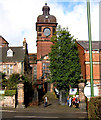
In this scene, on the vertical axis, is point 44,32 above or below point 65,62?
above

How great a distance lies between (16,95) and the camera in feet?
74.4

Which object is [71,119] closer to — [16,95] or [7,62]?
[16,95]

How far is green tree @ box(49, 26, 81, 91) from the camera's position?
27844 millimetres

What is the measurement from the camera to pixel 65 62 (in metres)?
28.5

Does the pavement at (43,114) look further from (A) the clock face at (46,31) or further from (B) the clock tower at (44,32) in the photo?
(A) the clock face at (46,31)

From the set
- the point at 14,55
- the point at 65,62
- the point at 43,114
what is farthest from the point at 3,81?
the point at 43,114

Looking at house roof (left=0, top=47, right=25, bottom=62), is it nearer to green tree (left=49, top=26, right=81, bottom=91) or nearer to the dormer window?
the dormer window

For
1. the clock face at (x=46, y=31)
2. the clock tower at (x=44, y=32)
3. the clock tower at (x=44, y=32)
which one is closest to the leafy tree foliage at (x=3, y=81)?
the clock tower at (x=44, y=32)

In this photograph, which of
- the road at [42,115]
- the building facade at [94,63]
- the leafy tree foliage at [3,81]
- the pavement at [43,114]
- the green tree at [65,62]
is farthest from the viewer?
the leafy tree foliage at [3,81]

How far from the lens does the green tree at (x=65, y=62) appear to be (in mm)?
27844

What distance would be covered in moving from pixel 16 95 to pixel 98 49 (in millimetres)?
15126

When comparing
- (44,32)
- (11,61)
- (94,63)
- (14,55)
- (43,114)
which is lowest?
(43,114)

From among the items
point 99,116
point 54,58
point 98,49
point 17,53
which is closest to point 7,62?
point 17,53

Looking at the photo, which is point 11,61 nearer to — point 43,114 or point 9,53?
point 9,53
